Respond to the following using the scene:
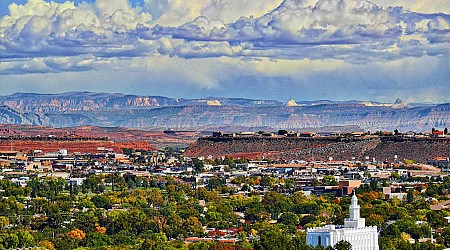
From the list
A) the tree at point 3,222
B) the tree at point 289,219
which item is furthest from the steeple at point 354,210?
the tree at point 3,222

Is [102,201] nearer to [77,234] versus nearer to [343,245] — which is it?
[77,234]

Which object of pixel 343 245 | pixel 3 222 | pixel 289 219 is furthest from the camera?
pixel 289 219

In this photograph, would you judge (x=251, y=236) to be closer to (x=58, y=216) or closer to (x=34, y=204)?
(x=58, y=216)

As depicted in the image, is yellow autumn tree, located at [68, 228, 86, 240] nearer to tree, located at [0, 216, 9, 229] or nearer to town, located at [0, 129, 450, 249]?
town, located at [0, 129, 450, 249]

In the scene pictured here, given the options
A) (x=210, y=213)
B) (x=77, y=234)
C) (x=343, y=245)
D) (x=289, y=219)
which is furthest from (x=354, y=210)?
(x=210, y=213)

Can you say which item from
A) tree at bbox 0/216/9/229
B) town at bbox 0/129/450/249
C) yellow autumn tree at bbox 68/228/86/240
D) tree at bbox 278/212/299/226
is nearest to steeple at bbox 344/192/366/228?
town at bbox 0/129/450/249

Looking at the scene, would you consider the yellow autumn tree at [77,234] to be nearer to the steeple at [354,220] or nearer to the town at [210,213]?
the town at [210,213]

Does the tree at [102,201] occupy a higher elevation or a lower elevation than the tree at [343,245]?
higher

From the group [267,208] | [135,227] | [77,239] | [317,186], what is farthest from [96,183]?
[77,239]
